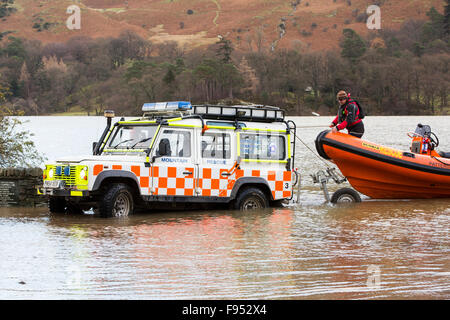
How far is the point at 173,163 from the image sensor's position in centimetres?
1305

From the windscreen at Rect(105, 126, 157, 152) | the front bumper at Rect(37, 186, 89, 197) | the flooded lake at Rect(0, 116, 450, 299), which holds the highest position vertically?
the windscreen at Rect(105, 126, 157, 152)

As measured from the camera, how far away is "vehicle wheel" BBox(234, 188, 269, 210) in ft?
45.8

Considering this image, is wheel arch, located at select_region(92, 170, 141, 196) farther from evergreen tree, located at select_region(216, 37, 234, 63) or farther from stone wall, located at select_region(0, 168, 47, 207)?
evergreen tree, located at select_region(216, 37, 234, 63)

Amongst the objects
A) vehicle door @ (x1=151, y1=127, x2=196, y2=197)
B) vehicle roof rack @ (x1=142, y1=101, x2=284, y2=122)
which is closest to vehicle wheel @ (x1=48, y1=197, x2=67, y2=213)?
vehicle door @ (x1=151, y1=127, x2=196, y2=197)

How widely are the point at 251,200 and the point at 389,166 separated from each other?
469 cm

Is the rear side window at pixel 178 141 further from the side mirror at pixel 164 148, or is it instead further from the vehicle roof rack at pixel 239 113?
the vehicle roof rack at pixel 239 113

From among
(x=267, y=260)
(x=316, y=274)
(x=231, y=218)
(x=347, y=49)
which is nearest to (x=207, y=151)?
(x=231, y=218)

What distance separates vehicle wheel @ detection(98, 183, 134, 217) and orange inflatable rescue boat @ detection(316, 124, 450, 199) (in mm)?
5716

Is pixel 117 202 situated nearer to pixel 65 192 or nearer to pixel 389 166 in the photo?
pixel 65 192

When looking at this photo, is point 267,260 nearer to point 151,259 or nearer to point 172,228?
point 151,259

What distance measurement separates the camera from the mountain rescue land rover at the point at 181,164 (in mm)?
12359

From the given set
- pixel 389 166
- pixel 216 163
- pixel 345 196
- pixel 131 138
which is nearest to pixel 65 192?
pixel 131 138

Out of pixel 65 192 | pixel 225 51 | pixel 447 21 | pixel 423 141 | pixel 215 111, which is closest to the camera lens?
pixel 65 192
